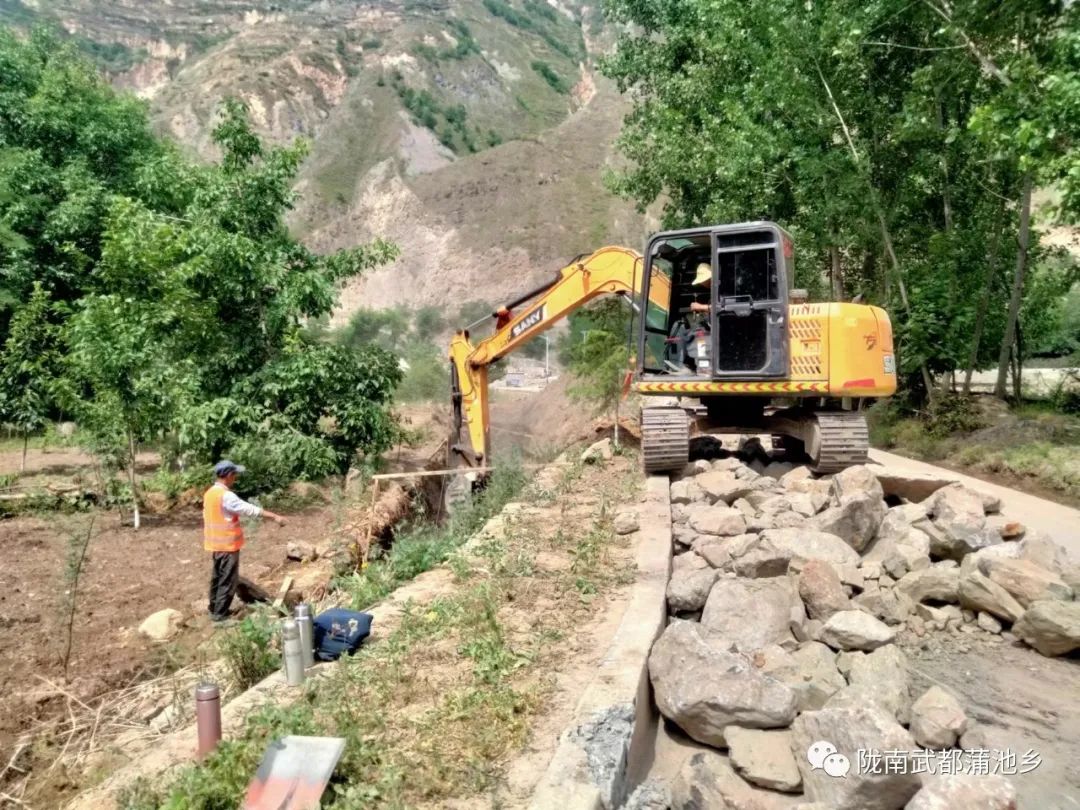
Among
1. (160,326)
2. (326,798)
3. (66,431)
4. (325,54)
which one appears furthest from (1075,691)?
(325,54)

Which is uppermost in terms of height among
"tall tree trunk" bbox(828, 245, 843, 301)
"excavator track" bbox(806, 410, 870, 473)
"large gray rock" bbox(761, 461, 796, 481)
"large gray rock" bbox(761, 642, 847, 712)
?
"tall tree trunk" bbox(828, 245, 843, 301)

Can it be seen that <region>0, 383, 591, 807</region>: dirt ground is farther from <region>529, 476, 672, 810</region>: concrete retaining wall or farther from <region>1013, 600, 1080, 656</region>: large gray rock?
<region>1013, 600, 1080, 656</region>: large gray rock

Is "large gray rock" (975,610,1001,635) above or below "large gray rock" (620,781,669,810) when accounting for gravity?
above

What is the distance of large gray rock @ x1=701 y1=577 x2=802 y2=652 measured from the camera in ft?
16.4

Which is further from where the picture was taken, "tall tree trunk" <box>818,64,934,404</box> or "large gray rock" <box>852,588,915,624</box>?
"tall tree trunk" <box>818,64,934,404</box>

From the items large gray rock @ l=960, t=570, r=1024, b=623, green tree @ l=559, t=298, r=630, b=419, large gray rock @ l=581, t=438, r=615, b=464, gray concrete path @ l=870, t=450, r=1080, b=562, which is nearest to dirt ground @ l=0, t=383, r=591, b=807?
large gray rock @ l=581, t=438, r=615, b=464

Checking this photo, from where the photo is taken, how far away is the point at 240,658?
476 centimetres

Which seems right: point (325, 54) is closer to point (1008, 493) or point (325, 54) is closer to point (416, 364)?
point (416, 364)

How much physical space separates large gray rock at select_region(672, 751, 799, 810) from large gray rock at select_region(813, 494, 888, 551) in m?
3.25

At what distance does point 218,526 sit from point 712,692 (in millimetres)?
4532

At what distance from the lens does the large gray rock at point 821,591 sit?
209 inches

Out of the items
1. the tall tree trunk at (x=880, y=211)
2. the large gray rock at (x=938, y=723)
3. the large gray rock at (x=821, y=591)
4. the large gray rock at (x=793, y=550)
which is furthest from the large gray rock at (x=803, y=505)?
the tall tree trunk at (x=880, y=211)

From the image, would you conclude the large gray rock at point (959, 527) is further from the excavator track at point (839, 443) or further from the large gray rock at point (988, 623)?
the excavator track at point (839, 443)

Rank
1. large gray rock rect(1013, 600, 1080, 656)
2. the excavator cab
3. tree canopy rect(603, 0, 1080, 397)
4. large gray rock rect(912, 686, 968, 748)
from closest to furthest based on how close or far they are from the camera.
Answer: large gray rock rect(912, 686, 968, 748) → large gray rock rect(1013, 600, 1080, 656) → the excavator cab → tree canopy rect(603, 0, 1080, 397)
